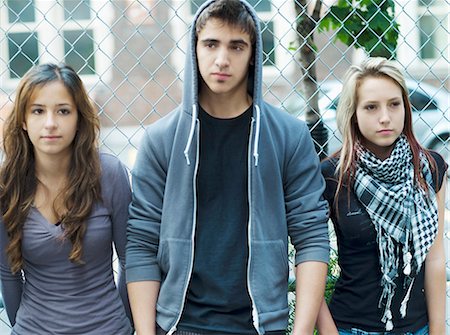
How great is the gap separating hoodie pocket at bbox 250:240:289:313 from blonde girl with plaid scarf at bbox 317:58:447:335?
30 cm

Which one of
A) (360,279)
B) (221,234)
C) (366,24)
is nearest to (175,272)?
(221,234)

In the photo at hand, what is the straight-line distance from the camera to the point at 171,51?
6090mm

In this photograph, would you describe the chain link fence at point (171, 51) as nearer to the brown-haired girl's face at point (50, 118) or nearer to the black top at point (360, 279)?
the brown-haired girl's face at point (50, 118)

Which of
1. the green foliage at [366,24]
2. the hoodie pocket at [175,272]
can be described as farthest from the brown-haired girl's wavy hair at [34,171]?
the green foliage at [366,24]

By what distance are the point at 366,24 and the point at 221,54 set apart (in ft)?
4.45

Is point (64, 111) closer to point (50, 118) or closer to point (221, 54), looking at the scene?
point (50, 118)

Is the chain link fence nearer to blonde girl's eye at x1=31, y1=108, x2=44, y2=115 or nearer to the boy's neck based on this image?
blonde girl's eye at x1=31, y1=108, x2=44, y2=115

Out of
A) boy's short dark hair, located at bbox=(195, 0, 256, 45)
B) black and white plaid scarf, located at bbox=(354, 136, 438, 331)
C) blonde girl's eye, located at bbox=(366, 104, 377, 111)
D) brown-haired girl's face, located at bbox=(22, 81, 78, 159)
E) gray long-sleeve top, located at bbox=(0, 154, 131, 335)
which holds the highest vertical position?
boy's short dark hair, located at bbox=(195, 0, 256, 45)

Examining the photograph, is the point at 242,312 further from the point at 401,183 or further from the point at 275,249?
the point at 401,183

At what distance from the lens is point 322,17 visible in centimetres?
378

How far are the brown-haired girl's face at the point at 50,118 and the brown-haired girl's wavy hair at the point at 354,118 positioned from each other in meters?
1.04

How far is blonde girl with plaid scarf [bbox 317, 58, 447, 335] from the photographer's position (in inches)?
112

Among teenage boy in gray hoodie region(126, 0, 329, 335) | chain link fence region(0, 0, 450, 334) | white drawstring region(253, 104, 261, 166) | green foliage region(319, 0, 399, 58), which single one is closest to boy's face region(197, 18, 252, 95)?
teenage boy in gray hoodie region(126, 0, 329, 335)

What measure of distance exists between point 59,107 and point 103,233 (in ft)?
1.58
